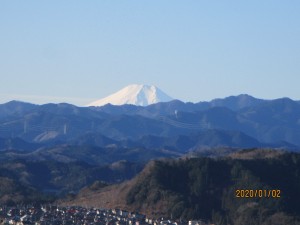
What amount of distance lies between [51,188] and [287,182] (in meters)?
41.1

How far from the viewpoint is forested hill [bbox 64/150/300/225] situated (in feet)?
168

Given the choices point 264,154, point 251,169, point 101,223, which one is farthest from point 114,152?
point 101,223

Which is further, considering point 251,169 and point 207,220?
point 251,169

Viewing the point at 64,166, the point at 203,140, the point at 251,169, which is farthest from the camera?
the point at 203,140

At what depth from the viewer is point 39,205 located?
5584 cm

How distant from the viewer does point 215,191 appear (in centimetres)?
5688

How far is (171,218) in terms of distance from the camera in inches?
2031

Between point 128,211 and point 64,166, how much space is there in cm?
5538

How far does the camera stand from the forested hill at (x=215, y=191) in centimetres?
5131

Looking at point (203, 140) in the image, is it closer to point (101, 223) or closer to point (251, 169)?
point (251, 169)

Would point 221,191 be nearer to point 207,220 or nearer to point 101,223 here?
point 207,220

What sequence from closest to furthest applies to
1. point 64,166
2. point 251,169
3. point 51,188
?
point 251,169 → point 51,188 → point 64,166

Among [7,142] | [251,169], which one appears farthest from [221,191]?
[7,142]

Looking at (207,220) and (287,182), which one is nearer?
(207,220)
